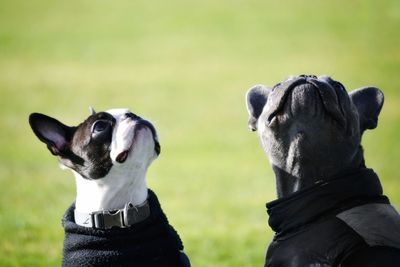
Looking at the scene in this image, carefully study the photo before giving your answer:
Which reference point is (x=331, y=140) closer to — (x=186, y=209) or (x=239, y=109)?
(x=186, y=209)

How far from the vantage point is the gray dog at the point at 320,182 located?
509 centimetres

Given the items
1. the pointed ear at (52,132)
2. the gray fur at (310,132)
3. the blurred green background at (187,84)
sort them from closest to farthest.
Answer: the gray fur at (310,132), the pointed ear at (52,132), the blurred green background at (187,84)

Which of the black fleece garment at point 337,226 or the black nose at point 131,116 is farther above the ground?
the black nose at point 131,116

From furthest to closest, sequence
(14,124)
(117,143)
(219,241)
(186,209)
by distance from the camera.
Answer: (14,124) → (186,209) → (219,241) → (117,143)

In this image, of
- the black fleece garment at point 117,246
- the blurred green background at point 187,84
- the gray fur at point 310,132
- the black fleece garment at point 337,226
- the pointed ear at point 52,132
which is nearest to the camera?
the black fleece garment at point 337,226

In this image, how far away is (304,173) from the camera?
5.39 meters

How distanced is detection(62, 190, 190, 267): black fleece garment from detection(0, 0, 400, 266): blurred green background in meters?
3.21

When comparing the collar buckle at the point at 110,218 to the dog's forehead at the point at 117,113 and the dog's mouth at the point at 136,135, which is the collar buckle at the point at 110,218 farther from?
the dog's forehead at the point at 117,113

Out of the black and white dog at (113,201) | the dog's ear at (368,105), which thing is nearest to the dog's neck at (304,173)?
the dog's ear at (368,105)

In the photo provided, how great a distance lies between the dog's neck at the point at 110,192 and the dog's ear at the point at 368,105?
1.58 meters

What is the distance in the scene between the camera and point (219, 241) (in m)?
10.1

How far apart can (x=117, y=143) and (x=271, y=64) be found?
19.4 meters

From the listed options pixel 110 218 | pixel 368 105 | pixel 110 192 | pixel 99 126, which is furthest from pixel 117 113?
pixel 368 105

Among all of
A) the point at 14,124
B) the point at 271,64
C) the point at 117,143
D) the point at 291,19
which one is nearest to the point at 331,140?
the point at 117,143
